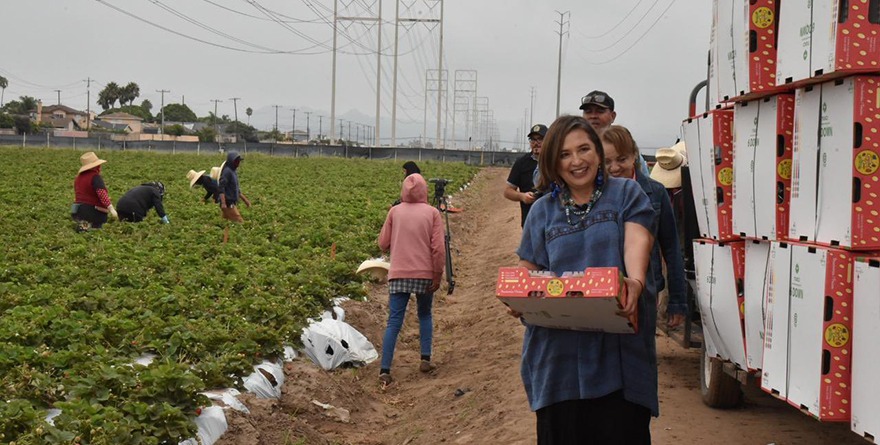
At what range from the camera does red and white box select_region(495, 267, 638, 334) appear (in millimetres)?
3783

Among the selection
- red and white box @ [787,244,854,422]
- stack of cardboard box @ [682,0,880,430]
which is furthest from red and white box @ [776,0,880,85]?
red and white box @ [787,244,854,422]

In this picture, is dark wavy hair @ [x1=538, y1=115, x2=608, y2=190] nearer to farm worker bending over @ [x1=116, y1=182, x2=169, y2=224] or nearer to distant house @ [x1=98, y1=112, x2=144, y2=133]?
farm worker bending over @ [x1=116, y1=182, x2=169, y2=224]

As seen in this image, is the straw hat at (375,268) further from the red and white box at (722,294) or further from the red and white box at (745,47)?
the red and white box at (745,47)

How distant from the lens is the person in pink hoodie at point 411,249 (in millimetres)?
9273

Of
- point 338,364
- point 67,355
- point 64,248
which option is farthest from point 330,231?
point 67,355

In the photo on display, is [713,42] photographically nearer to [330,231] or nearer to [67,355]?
[67,355]

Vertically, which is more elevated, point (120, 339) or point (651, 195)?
point (651, 195)

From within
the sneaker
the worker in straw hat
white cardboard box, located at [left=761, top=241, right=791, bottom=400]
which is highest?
the worker in straw hat

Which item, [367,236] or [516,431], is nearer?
[516,431]

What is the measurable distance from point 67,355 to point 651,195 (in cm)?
386

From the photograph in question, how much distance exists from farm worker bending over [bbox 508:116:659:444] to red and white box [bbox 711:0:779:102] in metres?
1.38

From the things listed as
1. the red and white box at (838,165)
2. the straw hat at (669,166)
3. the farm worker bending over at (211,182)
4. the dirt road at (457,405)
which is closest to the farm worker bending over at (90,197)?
the farm worker bending over at (211,182)

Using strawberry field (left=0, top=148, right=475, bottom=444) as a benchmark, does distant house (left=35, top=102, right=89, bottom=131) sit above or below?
above

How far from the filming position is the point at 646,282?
14.2ft
